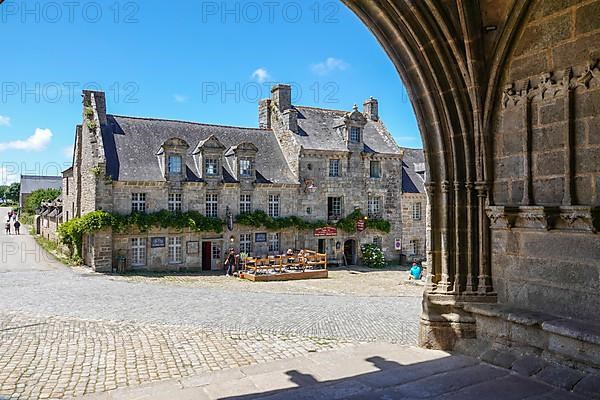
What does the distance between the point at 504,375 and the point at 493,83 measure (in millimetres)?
2752

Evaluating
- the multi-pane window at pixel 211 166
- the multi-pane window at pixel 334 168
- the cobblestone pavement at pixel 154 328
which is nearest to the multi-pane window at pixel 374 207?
the multi-pane window at pixel 334 168

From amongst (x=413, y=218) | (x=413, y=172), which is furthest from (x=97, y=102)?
(x=413, y=172)

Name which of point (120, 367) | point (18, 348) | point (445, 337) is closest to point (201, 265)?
point (18, 348)

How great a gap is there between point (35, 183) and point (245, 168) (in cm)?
3833

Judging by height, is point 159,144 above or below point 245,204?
above

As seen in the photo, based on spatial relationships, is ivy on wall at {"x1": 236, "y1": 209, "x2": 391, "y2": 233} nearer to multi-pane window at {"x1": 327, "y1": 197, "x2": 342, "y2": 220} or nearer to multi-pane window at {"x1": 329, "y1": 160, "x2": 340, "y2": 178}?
multi-pane window at {"x1": 327, "y1": 197, "x2": 342, "y2": 220}

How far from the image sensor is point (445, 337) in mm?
4977

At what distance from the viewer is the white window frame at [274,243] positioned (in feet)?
69.8

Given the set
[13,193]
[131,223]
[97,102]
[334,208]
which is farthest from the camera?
[13,193]

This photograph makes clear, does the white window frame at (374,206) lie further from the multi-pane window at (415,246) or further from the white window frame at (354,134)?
the white window frame at (354,134)

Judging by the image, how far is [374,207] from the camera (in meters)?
23.9

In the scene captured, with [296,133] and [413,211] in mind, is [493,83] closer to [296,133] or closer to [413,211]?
[296,133]

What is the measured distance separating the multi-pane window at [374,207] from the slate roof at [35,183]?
37.7 metres

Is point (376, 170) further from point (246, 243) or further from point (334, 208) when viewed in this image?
point (246, 243)
